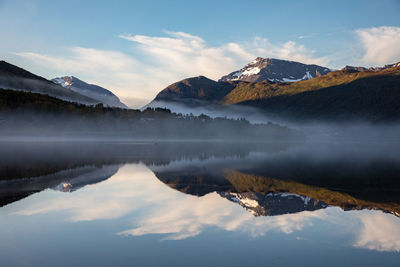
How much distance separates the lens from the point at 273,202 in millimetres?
18062

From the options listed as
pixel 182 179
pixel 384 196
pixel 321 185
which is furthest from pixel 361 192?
pixel 182 179

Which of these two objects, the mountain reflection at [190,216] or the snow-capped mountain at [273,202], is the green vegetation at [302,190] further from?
the mountain reflection at [190,216]

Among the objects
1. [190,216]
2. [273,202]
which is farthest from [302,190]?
[190,216]

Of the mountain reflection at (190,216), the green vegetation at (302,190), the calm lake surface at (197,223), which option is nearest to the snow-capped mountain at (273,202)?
the calm lake surface at (197,223)

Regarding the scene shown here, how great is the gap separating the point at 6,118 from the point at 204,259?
208m

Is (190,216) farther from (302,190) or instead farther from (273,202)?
(302,190)

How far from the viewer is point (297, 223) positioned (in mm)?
13953

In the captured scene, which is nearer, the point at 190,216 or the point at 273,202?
the point at 190,216

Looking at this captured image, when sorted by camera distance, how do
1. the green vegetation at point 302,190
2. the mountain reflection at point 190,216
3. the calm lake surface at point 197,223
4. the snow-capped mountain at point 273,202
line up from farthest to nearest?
the green vegetation at point 302,190 < the snow-capped mountain at point 273,202 < the mountain reflection at point 190,216 < the calm lake surface at point 197,223

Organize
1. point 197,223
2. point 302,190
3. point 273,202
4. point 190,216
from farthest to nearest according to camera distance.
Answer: point 302,190, point 273,202, point 190,216, point 197,223

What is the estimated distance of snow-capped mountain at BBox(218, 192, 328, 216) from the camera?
16198 mm

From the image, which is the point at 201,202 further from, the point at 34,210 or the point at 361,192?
the point at 361,192

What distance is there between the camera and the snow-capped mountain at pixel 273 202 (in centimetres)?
1620

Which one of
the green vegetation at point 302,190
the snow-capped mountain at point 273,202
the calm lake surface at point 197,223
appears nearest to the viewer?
the calm lake surface at point 197,223
